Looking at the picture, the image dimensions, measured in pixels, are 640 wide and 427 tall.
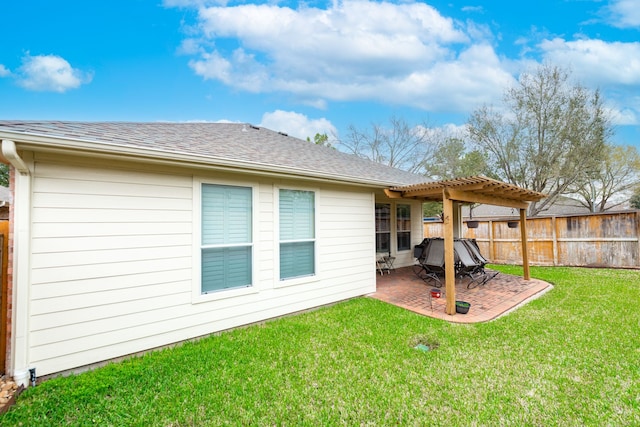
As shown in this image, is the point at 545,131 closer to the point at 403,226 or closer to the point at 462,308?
the point at 403,226

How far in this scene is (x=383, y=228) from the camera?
9062 mm

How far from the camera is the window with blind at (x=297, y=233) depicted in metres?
4.83

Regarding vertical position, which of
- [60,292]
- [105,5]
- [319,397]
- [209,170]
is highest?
[105,5]

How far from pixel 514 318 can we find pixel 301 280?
146 inches

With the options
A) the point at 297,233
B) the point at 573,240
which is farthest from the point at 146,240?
the point at 573,240

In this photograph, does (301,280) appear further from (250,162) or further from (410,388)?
(410,388)

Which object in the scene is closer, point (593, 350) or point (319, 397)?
point (319, 397)

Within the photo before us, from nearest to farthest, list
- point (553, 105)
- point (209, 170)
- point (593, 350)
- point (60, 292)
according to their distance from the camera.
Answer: point (60, 292)
point (593, 350)
point (209, 170)
point (553, 105)

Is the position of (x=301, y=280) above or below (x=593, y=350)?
above

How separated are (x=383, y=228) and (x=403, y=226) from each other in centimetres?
105

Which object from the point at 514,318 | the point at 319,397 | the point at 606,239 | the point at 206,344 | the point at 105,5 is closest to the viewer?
the point at 319,397

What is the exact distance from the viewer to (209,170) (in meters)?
3.96

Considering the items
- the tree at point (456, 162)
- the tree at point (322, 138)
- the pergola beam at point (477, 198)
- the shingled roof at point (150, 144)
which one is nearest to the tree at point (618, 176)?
the tree at point (456, 162)

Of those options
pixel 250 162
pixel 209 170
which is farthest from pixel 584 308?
pixel 209 170
